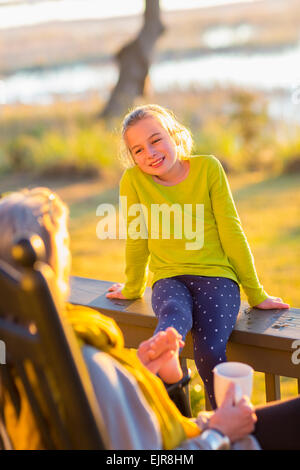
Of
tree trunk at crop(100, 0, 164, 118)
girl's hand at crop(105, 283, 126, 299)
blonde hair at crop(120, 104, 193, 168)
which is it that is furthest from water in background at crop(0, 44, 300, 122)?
girl's hand at crop(105, 283, 126, 299)

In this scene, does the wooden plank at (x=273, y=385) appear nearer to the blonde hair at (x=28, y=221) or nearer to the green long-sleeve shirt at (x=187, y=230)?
the green long-sleeve shirt at (x=187, y=230)

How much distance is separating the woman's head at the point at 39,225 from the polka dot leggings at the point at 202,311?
844 millimetres

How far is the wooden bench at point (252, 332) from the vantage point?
187 centimetres

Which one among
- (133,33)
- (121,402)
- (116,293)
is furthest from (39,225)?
(133,33)

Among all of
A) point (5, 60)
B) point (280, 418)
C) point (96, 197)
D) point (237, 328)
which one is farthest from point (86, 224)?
point (5, 60)

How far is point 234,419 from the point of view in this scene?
4.27ft

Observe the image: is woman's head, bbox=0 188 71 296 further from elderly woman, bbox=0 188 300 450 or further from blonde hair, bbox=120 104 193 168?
blonde hair, bbox=120 104 193 168

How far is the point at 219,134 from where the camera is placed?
898 cm

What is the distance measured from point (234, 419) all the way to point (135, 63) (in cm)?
973

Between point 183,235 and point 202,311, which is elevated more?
point 183,235

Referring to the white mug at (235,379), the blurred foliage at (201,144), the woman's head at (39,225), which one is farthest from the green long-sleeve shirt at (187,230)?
the blurred foliage at (201,144)

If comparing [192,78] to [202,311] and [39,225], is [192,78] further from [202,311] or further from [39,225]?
[39,225]
